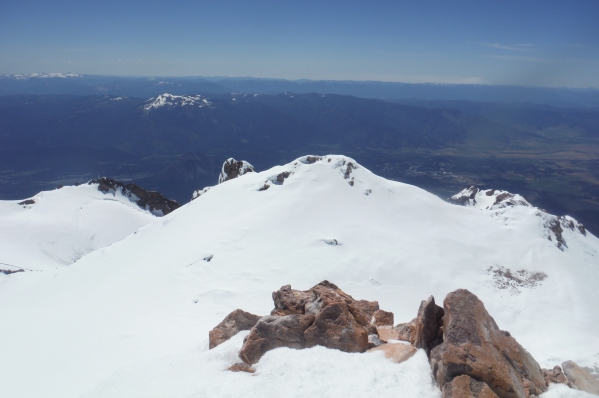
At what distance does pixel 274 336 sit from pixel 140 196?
9535cm

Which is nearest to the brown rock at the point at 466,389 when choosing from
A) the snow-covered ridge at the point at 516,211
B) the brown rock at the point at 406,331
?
the brown rock at the point at 406,331

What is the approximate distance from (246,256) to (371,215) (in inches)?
505

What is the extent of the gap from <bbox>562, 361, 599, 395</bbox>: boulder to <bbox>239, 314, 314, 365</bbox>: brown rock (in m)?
7.72

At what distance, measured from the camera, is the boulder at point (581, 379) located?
31.5 ft

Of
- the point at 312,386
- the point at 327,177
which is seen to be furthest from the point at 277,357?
the point at 327,177

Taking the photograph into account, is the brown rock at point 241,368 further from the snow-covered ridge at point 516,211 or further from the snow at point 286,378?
the snow-covered ridge at point 516,211

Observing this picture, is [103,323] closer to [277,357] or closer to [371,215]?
[277,357]

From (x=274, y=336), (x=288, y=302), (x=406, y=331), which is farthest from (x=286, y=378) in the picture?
(x=406, y=331)

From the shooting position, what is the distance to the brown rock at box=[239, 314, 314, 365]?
1086 cm

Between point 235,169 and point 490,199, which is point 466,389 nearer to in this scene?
point 235,169

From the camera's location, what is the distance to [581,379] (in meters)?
9.98

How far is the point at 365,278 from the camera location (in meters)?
25.6

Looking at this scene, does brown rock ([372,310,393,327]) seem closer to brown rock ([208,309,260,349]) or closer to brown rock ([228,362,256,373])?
brown rock ([208,309,260,349])

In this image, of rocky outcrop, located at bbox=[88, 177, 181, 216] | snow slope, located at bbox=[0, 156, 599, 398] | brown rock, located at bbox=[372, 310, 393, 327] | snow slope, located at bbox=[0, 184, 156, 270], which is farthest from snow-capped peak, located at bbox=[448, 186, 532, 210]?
rocky outcrop, located at bbox=[88, 177, 181, 216]
